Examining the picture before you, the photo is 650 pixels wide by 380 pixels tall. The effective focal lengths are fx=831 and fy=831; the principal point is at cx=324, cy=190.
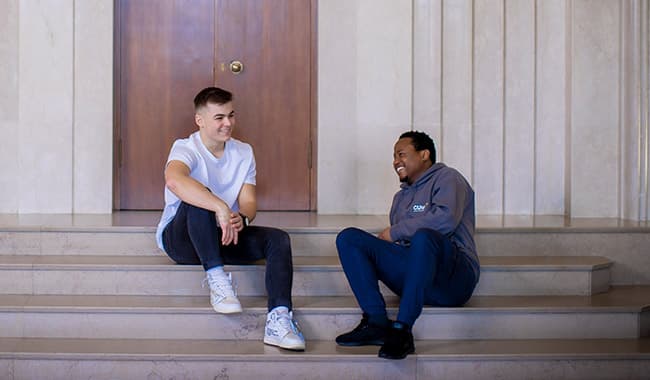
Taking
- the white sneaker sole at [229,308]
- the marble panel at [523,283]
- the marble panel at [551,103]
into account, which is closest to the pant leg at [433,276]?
the marble panel at [523,283]

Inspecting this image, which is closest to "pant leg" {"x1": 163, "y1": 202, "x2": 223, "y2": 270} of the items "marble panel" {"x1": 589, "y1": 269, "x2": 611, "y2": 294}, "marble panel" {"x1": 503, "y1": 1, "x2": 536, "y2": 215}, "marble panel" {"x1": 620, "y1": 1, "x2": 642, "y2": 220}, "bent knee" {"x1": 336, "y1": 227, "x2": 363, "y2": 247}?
"bent knee" {"x1": 336, "y1": 227, "x2": 363, "y2": 247}

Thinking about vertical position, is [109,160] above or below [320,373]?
above

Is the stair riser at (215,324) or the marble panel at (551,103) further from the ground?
the marble panel at (551,103)

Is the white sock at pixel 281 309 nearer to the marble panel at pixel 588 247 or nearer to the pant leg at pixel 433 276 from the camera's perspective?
the pant leg at pixel 433 276

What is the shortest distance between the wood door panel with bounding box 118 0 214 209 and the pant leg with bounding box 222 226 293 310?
7.04 feet

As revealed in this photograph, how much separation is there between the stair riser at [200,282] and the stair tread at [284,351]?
372 mm

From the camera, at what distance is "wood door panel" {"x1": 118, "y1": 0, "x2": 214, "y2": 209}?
5938 millimetres

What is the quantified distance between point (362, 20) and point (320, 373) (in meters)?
2.91

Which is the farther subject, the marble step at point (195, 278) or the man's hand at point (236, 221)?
the marble step at point (195, 278)

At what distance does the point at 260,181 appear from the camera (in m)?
6.01

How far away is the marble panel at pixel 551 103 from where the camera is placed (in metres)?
5.70

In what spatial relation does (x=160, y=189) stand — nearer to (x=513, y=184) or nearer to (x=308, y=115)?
(x=308, y=115)

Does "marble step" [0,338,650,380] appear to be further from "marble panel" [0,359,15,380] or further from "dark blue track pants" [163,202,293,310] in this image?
"dark blue track pants" [163,202,293,310]

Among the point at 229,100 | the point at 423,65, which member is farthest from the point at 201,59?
the point at 229,100
